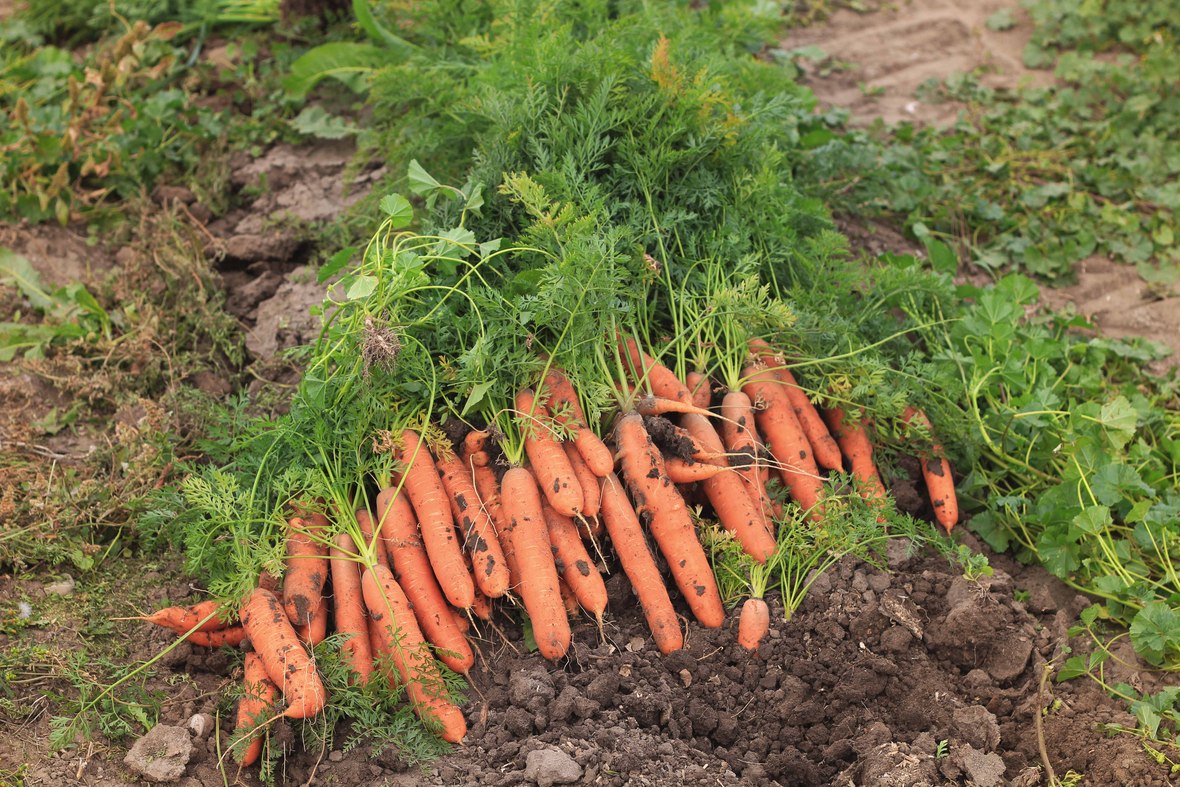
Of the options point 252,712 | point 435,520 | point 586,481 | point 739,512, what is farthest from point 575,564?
point 252,712

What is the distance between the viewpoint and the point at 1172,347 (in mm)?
4688

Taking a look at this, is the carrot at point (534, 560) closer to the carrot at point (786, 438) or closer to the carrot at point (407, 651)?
the carrot at point (407, 651)

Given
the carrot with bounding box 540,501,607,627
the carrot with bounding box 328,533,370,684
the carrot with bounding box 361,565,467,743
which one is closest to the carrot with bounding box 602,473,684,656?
the carrot with bounding box 540,501,607,627

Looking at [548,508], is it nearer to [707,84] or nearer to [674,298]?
[674,298]

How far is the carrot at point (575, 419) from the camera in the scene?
3.46 m

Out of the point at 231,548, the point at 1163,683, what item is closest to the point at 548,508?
the point at 231,548

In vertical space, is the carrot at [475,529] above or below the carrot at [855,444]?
above

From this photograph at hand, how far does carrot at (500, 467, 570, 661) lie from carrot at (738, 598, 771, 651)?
56cm

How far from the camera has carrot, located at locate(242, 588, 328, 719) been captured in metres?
3.04

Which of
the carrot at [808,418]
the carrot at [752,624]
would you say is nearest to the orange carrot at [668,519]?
the carrot at [752,624]

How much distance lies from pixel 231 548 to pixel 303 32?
3.80 meters

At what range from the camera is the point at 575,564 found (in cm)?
341

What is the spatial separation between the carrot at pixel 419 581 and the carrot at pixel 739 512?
2.98 feet

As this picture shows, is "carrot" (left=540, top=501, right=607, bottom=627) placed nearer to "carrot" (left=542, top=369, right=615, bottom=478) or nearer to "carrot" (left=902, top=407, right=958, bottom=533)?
"carrot" (left=542, top=369, right=615, bottom=478)
